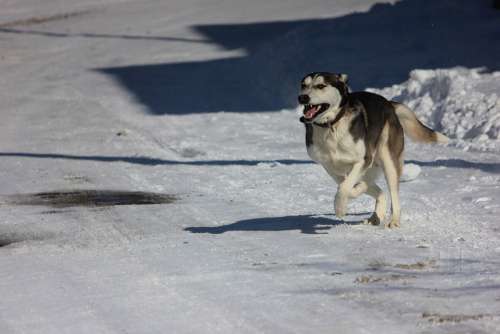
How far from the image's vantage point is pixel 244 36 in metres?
25.6

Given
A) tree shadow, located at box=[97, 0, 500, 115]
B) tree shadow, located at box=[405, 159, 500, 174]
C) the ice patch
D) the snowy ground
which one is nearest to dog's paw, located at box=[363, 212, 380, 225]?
the snowy ground

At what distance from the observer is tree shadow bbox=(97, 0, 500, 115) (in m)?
18.7

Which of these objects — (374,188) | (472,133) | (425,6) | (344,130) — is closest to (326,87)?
(344,130)

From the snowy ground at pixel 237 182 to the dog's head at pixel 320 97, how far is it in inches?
38.5

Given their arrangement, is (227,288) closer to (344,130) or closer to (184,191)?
→ (344,130)

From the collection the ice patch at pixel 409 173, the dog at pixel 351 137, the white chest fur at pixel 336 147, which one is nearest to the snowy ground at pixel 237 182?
the ice patch at pixel 409 173

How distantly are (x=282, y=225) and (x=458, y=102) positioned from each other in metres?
5.94

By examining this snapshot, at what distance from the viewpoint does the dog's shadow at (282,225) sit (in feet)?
30.5

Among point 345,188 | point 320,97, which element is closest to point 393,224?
point 345,188

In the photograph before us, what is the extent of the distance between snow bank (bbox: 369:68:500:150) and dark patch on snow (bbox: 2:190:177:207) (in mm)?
4181

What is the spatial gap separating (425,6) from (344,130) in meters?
15.3

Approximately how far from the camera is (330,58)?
20.2 m

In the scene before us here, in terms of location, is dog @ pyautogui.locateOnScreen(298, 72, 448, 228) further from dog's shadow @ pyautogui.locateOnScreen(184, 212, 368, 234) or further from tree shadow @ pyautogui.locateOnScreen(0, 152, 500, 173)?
tree shadow @ pyautogui.locateOnScreen(0, 152, 500, 173)

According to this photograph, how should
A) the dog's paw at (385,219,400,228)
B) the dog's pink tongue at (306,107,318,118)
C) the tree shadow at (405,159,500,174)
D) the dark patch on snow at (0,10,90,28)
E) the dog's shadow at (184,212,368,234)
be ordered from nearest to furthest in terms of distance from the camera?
the dog's pink tongue at (306,107,318,118) → the dog's paw at (385,219,400,228) → the dog's shadow at (184,212,368,234) → the tree shadow at (405,159,500,174) → the dark patch on snow at (0,10,90,28)
